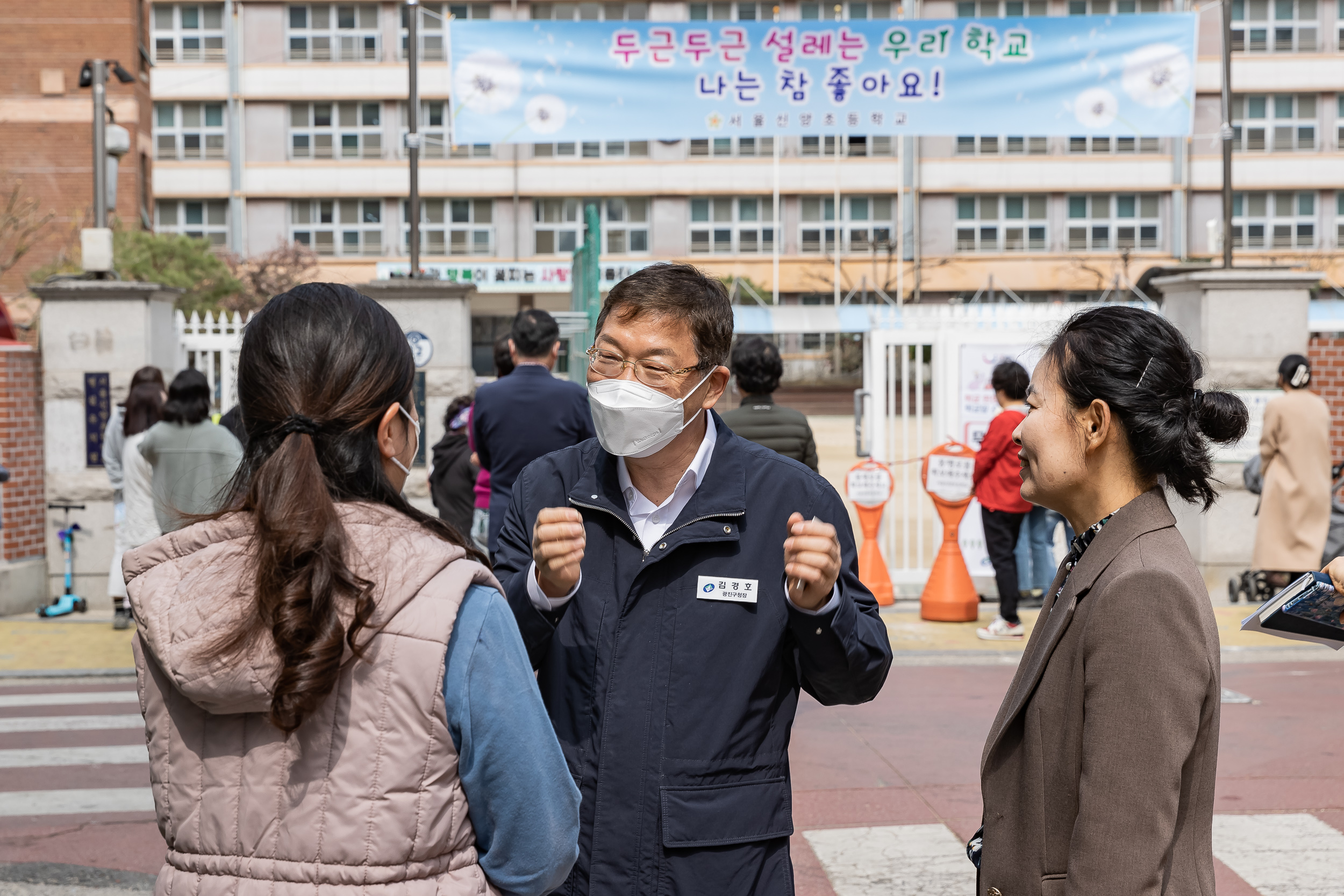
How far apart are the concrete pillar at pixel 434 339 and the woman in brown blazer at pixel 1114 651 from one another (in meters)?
8.70

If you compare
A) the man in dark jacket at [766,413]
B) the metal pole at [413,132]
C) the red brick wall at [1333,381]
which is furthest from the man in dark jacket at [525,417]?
the red brick wall at [1333,381]

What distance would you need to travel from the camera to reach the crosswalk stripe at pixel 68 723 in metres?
7.14

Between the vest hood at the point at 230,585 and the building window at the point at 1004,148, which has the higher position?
the building window at the point at 1004,148

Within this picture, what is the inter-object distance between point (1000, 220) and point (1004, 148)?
2581 millimetres

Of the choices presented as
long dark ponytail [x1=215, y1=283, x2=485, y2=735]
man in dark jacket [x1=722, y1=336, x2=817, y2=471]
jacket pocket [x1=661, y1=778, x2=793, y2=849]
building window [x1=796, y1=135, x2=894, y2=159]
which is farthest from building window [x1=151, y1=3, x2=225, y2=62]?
long dark ponytail [x1=215, y1=283, x2=485, y2=735]

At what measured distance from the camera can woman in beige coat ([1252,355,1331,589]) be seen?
9523 millimetres

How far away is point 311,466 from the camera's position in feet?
5.98

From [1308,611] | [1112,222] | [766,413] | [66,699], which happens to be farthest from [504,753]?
[1112,222]

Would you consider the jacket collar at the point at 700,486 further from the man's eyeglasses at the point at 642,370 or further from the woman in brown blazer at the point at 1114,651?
the woman in brown blazer at the point at 1114,651

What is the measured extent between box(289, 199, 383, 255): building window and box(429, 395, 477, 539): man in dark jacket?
40.5 meters

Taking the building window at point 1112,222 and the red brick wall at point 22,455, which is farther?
the building window at point 1112,222

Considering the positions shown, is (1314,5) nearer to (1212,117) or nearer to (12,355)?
(1212,117)

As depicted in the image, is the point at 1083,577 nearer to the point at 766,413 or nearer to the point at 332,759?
the point at 332,759

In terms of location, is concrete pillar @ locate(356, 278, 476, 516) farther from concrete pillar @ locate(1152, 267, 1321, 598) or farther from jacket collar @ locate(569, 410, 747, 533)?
jacket collar @ locate(569, 410, 747, 533)
